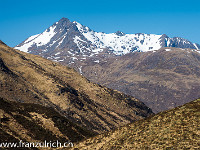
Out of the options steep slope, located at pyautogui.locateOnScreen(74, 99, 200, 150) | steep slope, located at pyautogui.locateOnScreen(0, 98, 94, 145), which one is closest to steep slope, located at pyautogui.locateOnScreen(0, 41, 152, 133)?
steep slope, located at pyautogui.locateOnScreen(0, 98, 94, 145)

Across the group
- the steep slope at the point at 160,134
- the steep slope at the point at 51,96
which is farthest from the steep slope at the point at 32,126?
the steep slope at the point at 51,96

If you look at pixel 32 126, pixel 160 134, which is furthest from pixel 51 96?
pixel 160 134

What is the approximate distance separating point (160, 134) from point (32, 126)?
35.7 m

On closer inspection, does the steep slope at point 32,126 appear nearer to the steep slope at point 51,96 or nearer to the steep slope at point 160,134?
the steep slope at point 160,134

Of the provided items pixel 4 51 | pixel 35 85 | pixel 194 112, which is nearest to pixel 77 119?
pixel 35 85

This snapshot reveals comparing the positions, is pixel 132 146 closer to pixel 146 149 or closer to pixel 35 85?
pixel 146 149

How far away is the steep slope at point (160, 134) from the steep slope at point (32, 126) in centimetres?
1783

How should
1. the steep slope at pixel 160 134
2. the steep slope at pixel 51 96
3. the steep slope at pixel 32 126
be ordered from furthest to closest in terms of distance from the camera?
the steep slope at pixel 51 96
the steep slope at pixel 32 126
the steep slope at pixel 160 134

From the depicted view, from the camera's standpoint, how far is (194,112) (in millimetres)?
44094

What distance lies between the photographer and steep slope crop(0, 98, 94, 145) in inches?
2431

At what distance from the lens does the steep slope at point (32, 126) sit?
203 feet

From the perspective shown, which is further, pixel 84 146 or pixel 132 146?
pixel 84 146

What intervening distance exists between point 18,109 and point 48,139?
14.5 meters

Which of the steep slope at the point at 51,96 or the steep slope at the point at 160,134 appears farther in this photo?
the steep slope at the point at 51,96
